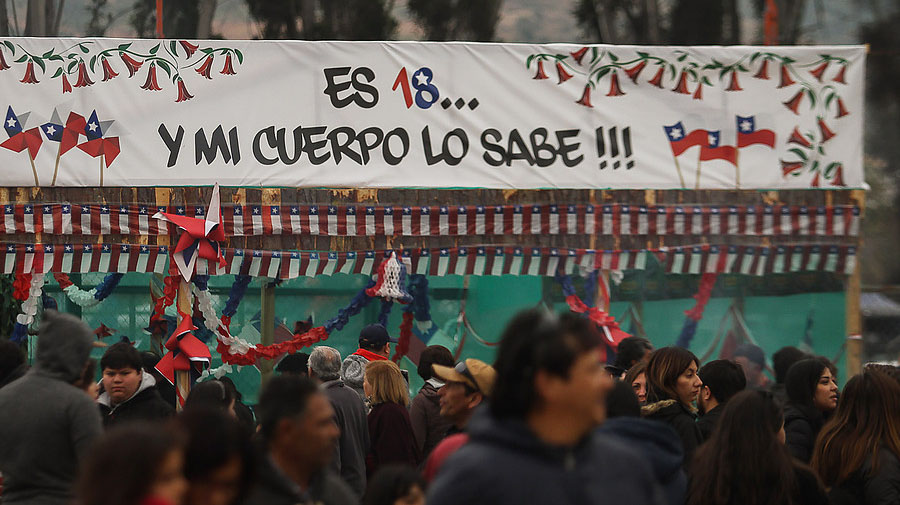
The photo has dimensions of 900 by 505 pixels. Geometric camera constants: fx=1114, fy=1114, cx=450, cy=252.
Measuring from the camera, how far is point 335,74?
9984 millimetres

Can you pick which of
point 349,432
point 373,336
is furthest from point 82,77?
point 349,432

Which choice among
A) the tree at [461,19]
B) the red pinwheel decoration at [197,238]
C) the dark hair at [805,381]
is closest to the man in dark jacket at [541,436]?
the dark hair at [805,381]

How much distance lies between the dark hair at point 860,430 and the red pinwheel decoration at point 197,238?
5.59 meters

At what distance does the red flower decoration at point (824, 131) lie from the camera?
10547 mm

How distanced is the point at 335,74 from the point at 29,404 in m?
5.71

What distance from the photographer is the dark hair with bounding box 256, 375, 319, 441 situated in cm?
355

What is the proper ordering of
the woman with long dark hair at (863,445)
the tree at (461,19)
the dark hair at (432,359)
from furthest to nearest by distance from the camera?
1. the tree at (461,19)
2. the dark hair at (432,359)
3. the woman with long dark hair at (863,445)

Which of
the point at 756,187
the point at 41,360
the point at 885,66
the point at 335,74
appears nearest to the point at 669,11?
the point at 885,66

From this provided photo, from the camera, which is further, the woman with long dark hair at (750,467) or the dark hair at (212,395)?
the dark hair at (212,395)

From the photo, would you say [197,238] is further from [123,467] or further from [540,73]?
[123,467]

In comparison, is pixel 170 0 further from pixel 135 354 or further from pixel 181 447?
pixel 181 447

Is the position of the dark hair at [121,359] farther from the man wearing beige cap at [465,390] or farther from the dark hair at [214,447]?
the dark hair at [214,447]

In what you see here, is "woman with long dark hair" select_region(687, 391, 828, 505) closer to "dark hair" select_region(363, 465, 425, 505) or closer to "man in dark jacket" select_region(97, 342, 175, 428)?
"dark hair" select_region(363, 465, 425, 505)

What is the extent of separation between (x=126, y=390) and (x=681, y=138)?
232 inches
